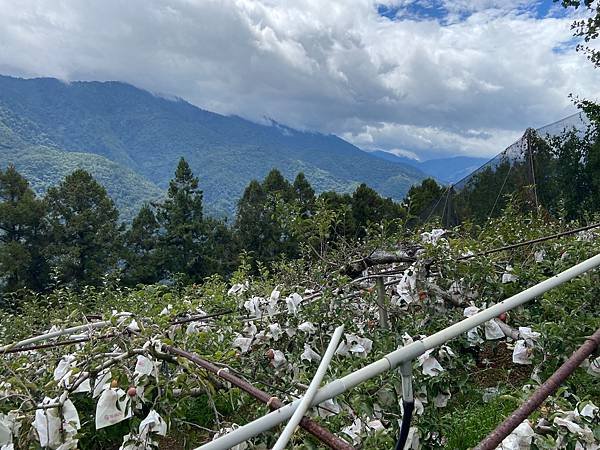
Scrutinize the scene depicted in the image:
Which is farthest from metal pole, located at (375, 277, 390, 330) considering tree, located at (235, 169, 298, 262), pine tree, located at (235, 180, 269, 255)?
pine tree, located at (235, 180, 269, 255)

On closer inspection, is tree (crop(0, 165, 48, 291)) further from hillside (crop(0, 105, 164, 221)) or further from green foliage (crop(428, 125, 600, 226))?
hillside (crop(0, 105, 164, 221))

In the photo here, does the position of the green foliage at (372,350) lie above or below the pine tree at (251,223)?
above

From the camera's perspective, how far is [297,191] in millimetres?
23172

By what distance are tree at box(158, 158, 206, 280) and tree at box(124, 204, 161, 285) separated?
447 mm

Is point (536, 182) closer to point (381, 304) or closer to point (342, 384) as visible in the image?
point (381, 304)

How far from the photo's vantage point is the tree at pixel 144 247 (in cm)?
2197

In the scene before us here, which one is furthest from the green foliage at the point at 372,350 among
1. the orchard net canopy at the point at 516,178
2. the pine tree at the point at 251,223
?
the pine tree at the point at 251,223

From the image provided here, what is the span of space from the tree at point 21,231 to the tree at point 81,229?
68 centimetres

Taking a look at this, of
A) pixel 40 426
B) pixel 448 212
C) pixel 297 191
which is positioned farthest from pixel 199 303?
pixel 297 191

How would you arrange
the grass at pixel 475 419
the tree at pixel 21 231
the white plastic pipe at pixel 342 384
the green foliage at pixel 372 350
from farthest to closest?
the tree at pixel 21 231 → the grass at pixel 475 419 → the green foliage at pixel 372 350 → the white plastic pipe at pixel 342 384

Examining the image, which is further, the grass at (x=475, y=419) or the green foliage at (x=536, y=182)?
the green foliage at (x=536, y=182)

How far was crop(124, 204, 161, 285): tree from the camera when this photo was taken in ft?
72.1

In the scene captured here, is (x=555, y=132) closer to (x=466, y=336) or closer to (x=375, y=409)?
(x=466, y=336)

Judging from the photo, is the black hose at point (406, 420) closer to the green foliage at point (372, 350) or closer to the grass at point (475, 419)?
the green foliage at point (372, 350)
